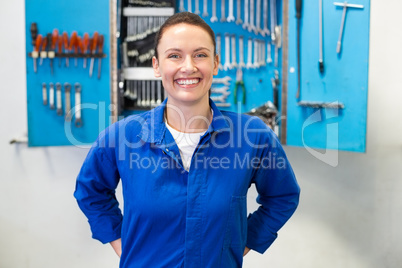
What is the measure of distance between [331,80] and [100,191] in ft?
3.78

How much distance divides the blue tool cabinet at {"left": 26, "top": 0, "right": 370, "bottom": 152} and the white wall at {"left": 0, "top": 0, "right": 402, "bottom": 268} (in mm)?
406

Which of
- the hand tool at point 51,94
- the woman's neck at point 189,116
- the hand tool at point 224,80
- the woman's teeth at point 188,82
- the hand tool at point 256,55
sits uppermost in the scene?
the hand tool at point 256,55

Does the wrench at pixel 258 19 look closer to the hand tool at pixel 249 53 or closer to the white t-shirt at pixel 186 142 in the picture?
the hand tool at pixel 249 53

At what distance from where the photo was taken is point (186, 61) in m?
1.16

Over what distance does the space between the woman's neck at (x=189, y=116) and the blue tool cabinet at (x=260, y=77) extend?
841mm

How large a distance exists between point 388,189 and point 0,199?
89.3 inches

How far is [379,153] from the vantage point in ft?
7.57

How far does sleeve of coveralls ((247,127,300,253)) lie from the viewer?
4.31 feet

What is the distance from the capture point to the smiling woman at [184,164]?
1158mm

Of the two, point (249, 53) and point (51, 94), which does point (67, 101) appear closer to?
point (51, 94)

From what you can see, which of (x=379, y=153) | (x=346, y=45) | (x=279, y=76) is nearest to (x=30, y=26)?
(x=279, y=76)

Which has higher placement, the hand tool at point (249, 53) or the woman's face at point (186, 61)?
the hand tool at point (249, 53)

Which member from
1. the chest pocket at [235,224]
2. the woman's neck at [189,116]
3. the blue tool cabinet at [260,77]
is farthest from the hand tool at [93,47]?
the chest pocket at [235,224]

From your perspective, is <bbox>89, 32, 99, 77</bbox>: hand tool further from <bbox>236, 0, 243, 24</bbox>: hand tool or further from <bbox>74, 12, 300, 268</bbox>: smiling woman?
<bbox>74, 12, 300, 268</bbox>: smiling woman
